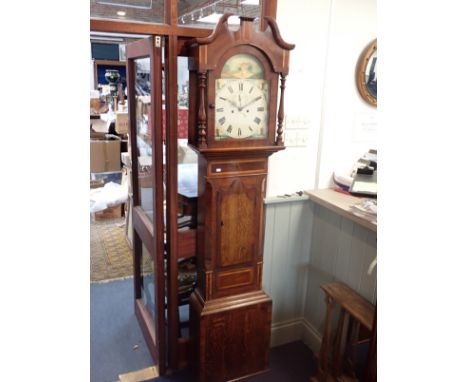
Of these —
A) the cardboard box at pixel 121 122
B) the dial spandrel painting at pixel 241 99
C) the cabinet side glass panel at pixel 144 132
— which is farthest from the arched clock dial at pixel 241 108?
the cardboard box at pixel 121 122

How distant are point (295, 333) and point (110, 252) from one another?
201cm

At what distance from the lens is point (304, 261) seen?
7.95 ft

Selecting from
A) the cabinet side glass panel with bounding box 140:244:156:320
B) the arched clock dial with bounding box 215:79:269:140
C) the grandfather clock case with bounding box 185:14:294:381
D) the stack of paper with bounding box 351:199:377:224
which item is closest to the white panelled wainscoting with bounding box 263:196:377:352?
the stack of paper with bounding box 351:199:377:224

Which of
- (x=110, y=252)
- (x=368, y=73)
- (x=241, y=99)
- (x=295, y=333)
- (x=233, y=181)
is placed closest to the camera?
(x=241, y=99)

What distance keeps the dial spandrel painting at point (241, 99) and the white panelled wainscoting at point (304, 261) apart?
0.53 metres

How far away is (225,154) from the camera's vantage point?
179 cm

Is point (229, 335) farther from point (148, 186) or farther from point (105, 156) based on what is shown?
point (105, 156)

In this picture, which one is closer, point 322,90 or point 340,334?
point 340,334

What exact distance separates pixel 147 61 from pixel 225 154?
2.18 ft

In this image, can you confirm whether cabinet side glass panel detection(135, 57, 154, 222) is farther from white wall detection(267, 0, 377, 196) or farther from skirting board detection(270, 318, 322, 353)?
skirting board detection(270, 318, 322, 353)

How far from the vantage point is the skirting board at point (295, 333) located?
96.1 inches

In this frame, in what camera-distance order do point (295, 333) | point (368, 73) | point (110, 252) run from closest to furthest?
point (368, 73) → point (295, 333) → point (110, 252)

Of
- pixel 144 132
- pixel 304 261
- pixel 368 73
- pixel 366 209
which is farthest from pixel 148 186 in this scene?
pixel 368 73
